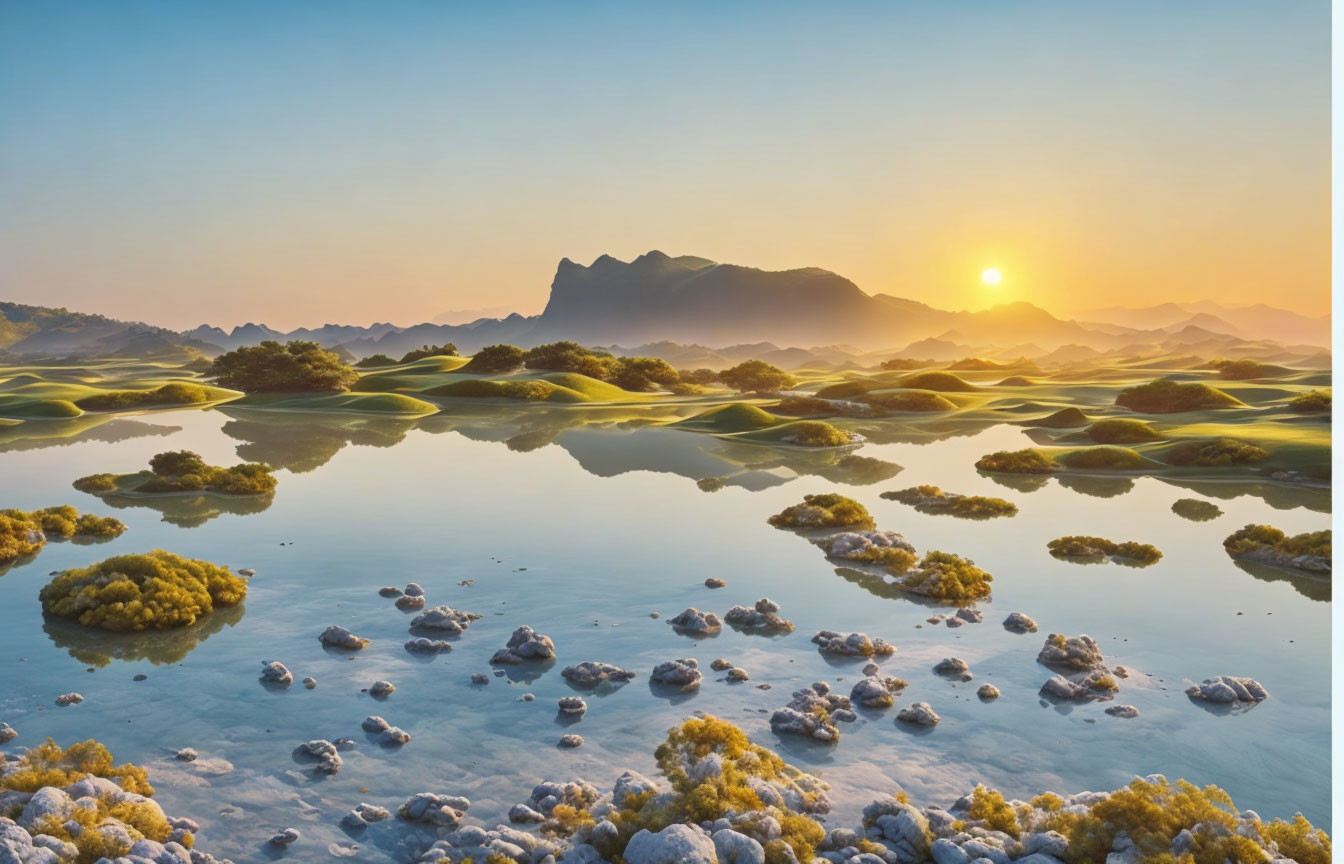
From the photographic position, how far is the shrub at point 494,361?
115375 mm

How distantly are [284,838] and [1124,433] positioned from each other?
Answer: 184 feet

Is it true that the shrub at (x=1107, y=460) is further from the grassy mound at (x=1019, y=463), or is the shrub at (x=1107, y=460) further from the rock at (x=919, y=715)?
the rock at (x=919, y=715)

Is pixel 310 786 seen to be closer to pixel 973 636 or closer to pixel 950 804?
pixel 950 804

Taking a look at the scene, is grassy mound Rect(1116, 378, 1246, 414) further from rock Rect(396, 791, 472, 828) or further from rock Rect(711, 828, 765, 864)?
rock Rect(396, 791, 472, 828)

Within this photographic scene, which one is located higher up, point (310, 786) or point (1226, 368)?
point (1226, 368)

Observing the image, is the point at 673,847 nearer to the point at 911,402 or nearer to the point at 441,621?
the point at 441,621

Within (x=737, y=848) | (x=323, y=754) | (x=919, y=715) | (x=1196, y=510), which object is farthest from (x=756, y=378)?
(x=737, y=848)

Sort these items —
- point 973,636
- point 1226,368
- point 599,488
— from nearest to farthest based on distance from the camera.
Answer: point 973,636 → point 599,488 → point 1226,368

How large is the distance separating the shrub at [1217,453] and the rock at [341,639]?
44577 millimetres

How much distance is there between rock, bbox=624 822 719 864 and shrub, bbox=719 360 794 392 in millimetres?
117212

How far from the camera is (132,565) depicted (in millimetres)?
22422

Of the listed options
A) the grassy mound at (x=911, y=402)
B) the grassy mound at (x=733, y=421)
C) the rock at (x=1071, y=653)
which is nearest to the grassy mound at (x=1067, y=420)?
the grassy mound at (x=911, y=402)

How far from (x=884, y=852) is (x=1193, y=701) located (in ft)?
30.0

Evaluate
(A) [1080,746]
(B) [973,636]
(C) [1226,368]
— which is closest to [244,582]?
(B) [973,636]
